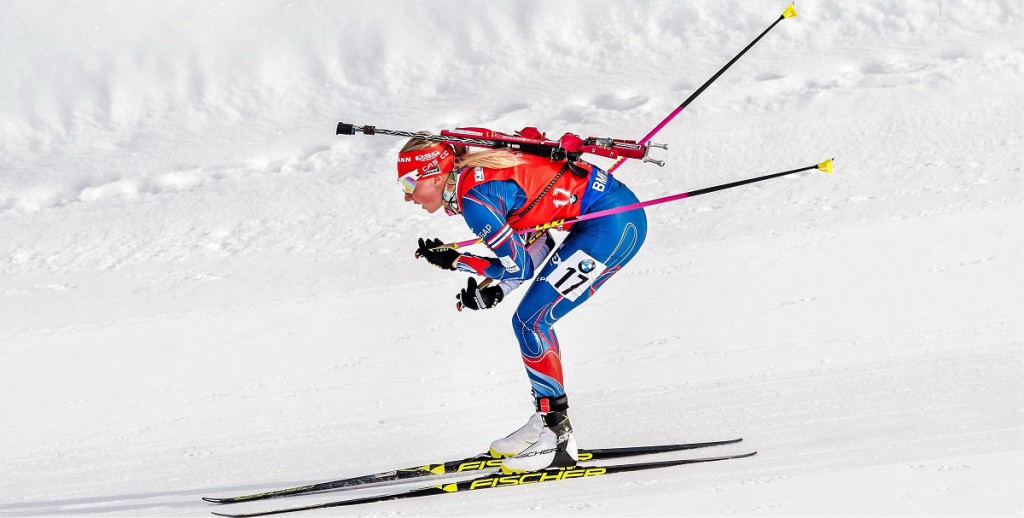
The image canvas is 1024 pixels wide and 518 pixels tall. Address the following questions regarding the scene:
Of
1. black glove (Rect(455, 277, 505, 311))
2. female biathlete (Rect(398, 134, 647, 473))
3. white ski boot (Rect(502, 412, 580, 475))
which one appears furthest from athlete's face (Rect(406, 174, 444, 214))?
white ski boot (Rect(502, 412, 580, 475))

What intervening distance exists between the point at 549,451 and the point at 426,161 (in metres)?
1.48

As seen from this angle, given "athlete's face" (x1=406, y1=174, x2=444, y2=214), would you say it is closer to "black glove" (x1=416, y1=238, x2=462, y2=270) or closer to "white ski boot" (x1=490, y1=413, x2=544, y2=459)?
"black glove" (x1=416, y1=238, x2=462, y2=270)

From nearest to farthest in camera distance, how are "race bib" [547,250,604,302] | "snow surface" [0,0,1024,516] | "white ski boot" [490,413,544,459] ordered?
"race bib" [547,250,604,302]
"white ski boot" [490,413,544,459]
"snow surface" [0,0,1024,516]

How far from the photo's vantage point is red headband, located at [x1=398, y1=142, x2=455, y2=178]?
4.79 metres

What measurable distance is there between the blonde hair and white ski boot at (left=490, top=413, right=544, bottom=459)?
1263mm

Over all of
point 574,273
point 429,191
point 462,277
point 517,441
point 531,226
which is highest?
point 462,277

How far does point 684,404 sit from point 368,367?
221 centimetres

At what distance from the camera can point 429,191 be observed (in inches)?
191

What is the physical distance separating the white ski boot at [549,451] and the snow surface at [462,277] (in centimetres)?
13

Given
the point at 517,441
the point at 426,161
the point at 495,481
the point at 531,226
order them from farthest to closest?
the point at 517,441
the point at 495,481
the point at 531,226
the point at 426,161

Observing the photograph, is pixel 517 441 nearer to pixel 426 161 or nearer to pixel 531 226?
pixel 531 226

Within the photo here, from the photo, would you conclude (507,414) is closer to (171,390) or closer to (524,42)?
(171,390)

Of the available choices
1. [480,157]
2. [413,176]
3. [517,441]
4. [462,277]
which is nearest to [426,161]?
[413,176]

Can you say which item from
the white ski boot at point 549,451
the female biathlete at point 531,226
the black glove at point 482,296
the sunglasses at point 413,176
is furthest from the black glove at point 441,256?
the white ski boot at point 549,451
